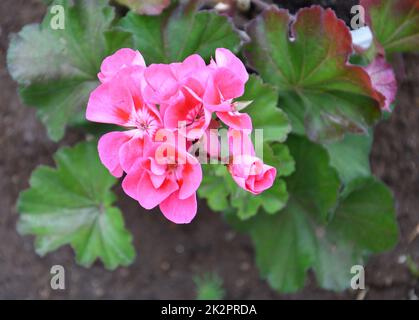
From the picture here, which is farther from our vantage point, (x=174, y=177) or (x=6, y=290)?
(x=6, y=290)

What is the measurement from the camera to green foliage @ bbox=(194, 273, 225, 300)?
65.2 inches

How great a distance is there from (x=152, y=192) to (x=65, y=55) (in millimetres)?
510

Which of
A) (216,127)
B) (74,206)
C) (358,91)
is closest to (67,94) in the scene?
(74,206)

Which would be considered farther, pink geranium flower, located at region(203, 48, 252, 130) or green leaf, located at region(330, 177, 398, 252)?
green leaf, located at region(330, 177, 398, 252)

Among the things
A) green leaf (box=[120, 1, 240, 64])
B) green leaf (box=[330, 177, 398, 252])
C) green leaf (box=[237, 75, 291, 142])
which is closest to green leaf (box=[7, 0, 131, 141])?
green leaf (box=[120, 1, 240, 64])

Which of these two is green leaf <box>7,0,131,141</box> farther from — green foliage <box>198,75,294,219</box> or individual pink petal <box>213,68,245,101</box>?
individual pink petal <box>213,68,245,101</box>

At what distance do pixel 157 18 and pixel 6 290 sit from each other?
102 centimetres

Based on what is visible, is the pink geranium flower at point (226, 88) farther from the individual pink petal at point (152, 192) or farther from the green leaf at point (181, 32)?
the green leaf at point (181, 32)

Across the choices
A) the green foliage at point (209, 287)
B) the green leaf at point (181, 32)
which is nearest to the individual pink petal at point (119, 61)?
the green leaf at point (181, 32)

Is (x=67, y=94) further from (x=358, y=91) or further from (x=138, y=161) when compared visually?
(x=358, y=91)

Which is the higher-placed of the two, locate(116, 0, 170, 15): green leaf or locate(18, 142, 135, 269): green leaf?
locate(116, 0, 170, 15): green leaf

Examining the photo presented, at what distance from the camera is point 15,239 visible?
164 centimetres

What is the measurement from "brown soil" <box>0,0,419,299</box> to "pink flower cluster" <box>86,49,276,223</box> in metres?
0.84

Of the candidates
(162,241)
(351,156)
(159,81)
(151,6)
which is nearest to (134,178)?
(159,81)
